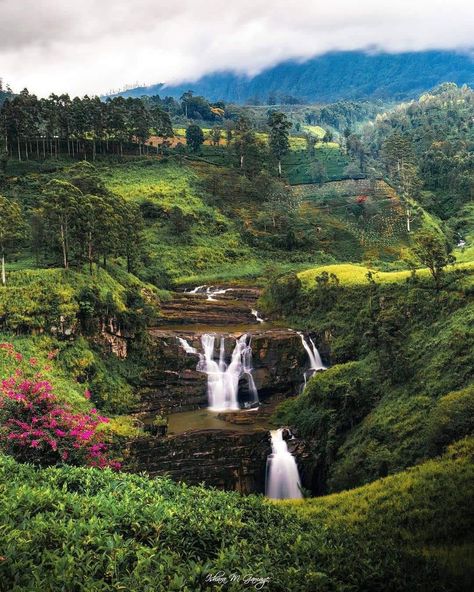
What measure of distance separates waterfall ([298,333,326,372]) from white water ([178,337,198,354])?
720cm

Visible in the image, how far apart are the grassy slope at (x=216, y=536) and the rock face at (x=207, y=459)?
9.00 m

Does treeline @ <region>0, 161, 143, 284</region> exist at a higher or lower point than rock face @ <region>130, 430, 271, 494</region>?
higher

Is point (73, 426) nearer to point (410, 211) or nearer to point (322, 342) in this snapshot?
point (322, 342)

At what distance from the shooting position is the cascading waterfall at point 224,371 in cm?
2938

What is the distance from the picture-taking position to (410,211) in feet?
204

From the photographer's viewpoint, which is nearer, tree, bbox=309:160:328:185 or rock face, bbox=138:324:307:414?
rock face, bbox=138:324:307:414

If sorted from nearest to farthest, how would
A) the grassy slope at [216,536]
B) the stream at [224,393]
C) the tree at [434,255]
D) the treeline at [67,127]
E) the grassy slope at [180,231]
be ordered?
the grassy slope at [216,536] < the stream at [224,393] < the tree at [434,255] < the grassy slope at [180,231] < the treeline at [67,127]

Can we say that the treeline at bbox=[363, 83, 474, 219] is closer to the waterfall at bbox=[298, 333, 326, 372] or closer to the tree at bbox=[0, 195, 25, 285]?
the waterfall at bbox=[298, 333, 326, 372]

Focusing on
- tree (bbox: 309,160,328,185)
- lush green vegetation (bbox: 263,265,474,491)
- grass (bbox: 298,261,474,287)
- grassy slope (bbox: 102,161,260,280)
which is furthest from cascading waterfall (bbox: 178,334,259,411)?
tree (bbox: 309,160,328,185)

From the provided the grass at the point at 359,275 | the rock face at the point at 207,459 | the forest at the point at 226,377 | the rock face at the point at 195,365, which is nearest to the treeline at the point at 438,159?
the forest at the point at 226,377

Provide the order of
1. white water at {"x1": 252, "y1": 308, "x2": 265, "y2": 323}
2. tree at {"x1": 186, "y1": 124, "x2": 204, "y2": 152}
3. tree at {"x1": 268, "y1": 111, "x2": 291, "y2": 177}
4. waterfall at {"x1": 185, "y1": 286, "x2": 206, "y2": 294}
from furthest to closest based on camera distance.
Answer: tree at {"x1": 186, "y1": 124, "x2": 204, "y2": 152} → tree at {"x1": 268, "y1": 111, "x2": 291, "y2": 177} → waterfall at {"x1": 185, "y1": 286, "x2": 206, "y2": 294} → white water at {"x1": 252, "y1": 308, "x2": 265, "y2": 323}

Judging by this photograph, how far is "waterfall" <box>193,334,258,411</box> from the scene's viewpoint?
29.4m

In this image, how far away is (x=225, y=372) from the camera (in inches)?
1206

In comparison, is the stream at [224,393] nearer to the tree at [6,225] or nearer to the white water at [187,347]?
the white water at [187,347]
